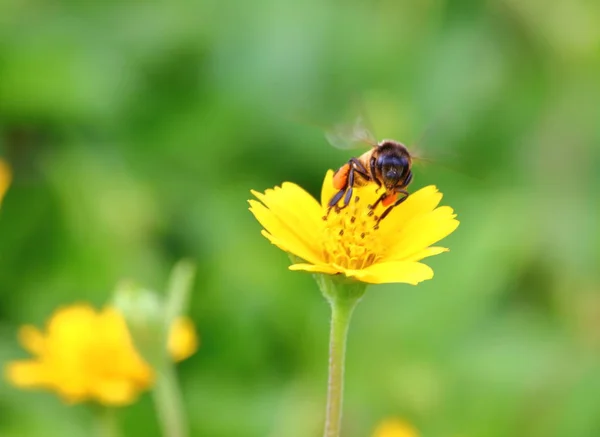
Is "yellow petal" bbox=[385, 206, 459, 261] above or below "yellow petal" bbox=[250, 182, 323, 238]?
below

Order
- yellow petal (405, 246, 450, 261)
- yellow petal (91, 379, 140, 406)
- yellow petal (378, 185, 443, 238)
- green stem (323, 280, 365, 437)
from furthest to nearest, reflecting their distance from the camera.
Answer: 1. yellow petal (91, 379, 140, 406)
2. yellow petal (378, 185, 443, 238)
3. yellow petal (405, 246, 450, 261)
4. green stem (323, 280, 365, 437)

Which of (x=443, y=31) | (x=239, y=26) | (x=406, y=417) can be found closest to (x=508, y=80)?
(x=443, y=31)

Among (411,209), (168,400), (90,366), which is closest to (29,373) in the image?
(90,366)

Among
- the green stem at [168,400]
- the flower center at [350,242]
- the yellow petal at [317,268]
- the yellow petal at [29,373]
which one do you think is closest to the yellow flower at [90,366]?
the yellow petal at [29,373]

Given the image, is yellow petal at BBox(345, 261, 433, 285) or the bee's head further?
the bee's head

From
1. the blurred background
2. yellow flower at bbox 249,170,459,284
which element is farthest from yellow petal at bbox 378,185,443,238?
the blurred background

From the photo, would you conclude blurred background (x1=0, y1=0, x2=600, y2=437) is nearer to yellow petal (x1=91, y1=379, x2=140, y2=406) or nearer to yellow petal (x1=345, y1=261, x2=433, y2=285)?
yellow petal (x1=91, y1=379, x2=140, y2=406)
